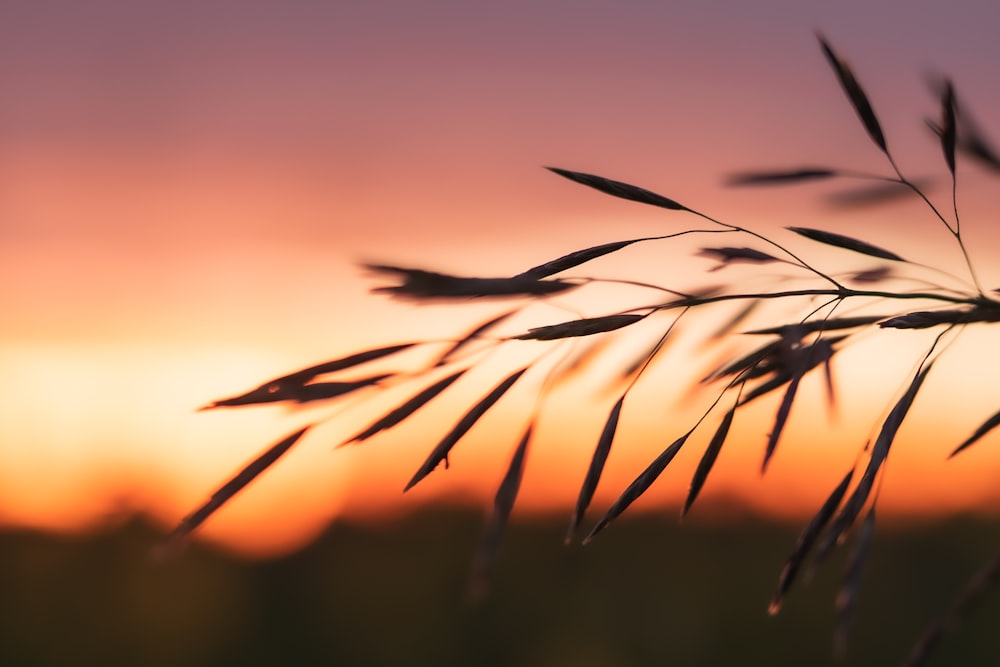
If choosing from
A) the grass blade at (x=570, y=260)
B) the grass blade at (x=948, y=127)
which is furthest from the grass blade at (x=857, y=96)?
the grass blade at (x=570, y=260)

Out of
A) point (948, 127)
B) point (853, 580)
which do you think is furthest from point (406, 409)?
point (948, 127)

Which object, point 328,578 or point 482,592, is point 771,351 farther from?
point 328,578

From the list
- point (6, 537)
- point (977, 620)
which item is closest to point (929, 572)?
point (977, 620)

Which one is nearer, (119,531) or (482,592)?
(482,592)

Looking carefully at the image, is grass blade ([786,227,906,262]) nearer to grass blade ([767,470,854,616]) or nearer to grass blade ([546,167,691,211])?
grass blade ([546,167,691,211])

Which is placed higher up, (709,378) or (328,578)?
(709,378)

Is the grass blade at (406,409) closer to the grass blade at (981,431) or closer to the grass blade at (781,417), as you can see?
the grass blade at (781,417)
